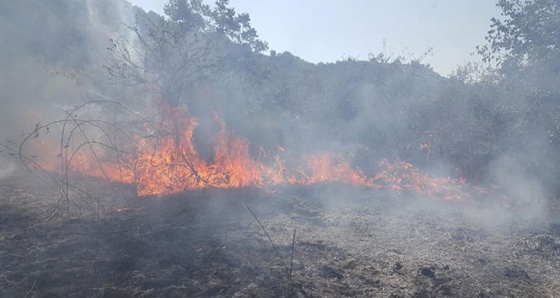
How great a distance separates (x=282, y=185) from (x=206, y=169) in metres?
2.74

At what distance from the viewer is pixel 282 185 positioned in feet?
39.3

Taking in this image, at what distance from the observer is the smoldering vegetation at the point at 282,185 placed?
18.3 feet

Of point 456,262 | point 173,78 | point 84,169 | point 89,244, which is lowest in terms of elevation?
point 456,262

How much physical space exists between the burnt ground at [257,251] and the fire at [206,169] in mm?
981

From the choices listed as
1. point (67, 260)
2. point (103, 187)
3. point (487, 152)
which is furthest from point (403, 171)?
point (67, 260)

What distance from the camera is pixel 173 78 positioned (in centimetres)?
1162

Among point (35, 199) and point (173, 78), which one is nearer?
point (35, 199)

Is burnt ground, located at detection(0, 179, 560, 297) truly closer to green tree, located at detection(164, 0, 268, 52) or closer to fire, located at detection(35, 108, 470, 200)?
fire, located at detection(35, 108, 470, 200)

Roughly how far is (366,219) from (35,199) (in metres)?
8.27

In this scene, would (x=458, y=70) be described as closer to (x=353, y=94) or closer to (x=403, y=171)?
(x=353, y=94)

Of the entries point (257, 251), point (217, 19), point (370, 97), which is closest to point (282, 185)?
point (257, 251)

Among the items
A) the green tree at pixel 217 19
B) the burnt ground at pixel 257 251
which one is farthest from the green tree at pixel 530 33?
the green tree at pixel 217 19

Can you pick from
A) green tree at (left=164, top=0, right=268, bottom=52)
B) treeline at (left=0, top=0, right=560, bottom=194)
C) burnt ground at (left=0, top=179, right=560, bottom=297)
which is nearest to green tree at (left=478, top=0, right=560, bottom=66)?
treeline at (left=0, top=0, right=560, bottom=194)

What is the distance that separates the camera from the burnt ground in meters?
5.09
